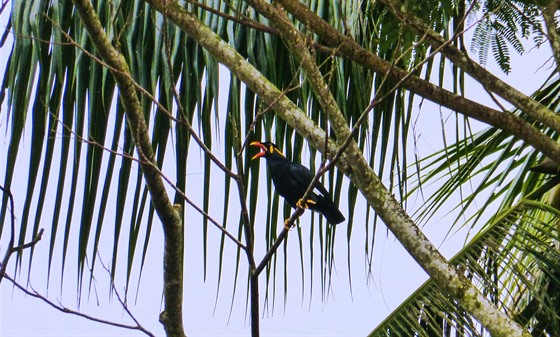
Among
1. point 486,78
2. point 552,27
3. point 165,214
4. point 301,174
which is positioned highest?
point 301,174

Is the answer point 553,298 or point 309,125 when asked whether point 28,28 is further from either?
point 553,298

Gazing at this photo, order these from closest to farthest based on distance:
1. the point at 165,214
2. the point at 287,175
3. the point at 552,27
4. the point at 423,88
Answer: the point at 165,214 → the point at 552,27 → the point at 423,88 → the point at 287,175

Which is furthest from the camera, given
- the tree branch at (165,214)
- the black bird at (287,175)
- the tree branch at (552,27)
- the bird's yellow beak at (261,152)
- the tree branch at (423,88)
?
the black bird at (287,175)

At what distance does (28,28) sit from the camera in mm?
3645

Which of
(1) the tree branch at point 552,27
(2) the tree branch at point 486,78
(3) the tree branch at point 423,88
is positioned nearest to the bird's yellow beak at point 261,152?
(3) the tree branch at point 423,88

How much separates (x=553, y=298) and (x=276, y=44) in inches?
50.0

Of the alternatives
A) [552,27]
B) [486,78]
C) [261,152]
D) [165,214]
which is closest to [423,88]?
[486,78]

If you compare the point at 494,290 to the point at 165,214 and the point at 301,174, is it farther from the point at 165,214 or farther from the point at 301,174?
the point at 165,214

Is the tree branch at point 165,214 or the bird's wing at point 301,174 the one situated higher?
the bird's wing at point 301,174

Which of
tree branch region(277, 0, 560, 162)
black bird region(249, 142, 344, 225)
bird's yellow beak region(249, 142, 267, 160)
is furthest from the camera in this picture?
black bird region(249, 142, 344, 225)

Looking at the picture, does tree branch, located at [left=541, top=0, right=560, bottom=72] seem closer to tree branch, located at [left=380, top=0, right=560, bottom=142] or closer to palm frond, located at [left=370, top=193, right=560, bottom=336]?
tree branch, located at [left=380, top=0, right=560, bottom=142]

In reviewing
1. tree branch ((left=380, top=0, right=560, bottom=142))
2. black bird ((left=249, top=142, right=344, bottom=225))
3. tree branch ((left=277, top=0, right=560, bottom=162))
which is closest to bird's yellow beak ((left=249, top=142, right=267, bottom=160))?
black bird ((left=249, top=142, right=344, bottom=225))

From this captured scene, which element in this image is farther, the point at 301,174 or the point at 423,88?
the point at 301,174

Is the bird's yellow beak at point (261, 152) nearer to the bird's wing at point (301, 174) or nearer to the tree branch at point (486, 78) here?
the bird's wing at point (301, 174)
